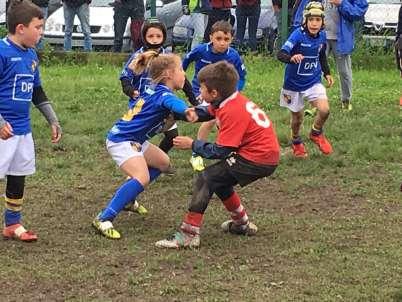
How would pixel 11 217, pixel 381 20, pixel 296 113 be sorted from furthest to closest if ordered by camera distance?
pixel 381 20 < pixel 296 113 < pixel 11 217

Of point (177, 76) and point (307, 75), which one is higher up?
point (177, 76)

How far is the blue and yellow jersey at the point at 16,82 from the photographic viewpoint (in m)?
6.29

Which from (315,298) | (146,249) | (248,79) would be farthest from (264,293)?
(248,79)

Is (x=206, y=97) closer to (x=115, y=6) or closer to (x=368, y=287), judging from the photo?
(x=368, y=287)

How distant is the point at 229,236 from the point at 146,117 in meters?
1.05

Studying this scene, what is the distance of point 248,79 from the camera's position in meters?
14.1

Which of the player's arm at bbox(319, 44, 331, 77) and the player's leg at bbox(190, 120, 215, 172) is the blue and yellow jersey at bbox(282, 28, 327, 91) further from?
the player's leg at bbox(190, 120, 215, 172)

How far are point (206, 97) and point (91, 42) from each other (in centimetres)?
1012

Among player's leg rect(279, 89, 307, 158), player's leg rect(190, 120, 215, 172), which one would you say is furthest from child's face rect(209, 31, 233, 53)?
player's leg rect(279, 89, 307, 158)

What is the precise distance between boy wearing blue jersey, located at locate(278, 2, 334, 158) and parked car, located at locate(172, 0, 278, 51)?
6.32 m

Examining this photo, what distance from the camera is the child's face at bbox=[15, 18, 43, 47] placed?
630 centimetres

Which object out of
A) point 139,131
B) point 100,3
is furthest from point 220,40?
point 100,3

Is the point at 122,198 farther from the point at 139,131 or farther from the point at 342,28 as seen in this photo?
the point at 342,28

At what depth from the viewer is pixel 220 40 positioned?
8.73 metres
